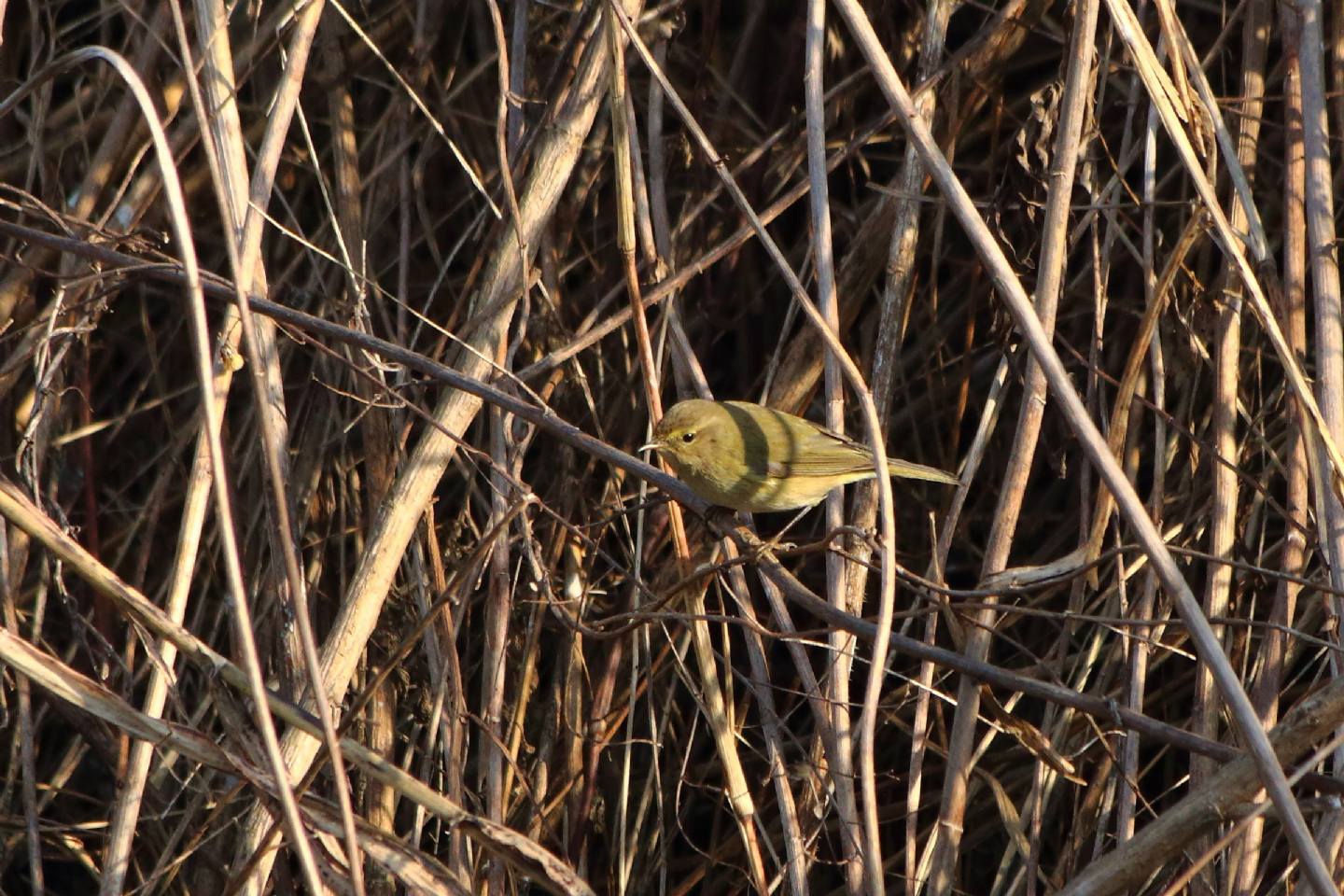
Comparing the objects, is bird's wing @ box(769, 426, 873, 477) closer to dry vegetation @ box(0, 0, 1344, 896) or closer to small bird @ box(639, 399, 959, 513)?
small bird @ box(639, 399, 959, 513)

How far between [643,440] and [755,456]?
0.50 meters

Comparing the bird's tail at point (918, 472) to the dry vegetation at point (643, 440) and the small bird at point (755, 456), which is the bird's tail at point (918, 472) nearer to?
the small bird at point (755, 456)

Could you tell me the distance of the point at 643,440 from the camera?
355 centimetres

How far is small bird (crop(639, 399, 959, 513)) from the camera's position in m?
3.01

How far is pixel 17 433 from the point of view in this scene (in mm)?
3783

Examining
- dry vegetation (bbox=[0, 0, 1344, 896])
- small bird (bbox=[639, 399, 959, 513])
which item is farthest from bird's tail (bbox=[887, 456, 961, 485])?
dry vegetation (bbox=[0, 0, 1344, 896])

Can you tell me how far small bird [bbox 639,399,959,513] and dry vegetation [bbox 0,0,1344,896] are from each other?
0.43 ft

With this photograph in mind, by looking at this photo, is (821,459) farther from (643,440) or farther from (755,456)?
(643,440)

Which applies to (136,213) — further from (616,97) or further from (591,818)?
(591,818)

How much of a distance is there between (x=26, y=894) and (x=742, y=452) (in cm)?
303

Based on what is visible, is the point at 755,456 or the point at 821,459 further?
the point at 821,459

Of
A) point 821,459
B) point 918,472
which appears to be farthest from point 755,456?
point 918,472

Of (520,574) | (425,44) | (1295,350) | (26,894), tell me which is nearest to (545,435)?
(520,574)

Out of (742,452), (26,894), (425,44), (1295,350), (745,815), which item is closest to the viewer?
(1295,350)
